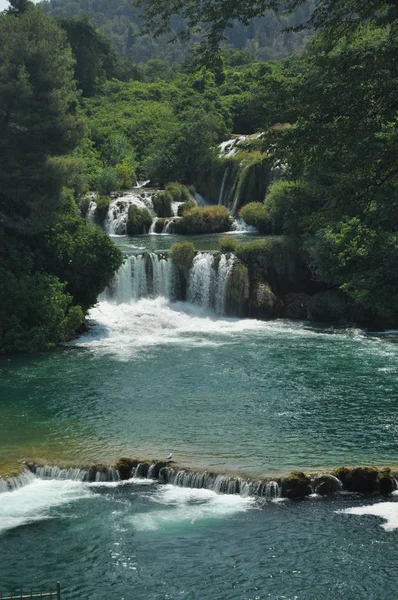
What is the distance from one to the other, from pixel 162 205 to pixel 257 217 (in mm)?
6876

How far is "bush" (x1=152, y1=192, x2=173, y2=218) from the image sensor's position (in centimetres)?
5038

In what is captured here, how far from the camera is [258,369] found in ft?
96.4

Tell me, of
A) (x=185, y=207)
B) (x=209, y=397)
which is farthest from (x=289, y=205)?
(x=209, y=397)

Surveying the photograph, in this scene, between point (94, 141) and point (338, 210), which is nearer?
point (338, 210)

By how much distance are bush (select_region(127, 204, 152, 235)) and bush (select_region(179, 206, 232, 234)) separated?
2008mm

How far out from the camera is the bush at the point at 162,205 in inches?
1983

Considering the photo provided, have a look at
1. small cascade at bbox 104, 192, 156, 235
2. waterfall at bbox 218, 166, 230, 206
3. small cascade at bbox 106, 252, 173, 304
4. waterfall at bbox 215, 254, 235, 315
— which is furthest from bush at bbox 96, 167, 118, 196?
waterfall at bbox 215, 254, 235, 315

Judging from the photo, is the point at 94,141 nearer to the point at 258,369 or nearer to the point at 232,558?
the point at 258,369

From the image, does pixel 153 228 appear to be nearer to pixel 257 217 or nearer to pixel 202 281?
pixel 257 217

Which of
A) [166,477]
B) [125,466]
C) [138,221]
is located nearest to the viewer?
[166,477]

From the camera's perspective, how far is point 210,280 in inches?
1527

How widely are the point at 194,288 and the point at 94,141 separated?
28.9 metres

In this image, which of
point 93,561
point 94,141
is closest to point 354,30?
point 93,561

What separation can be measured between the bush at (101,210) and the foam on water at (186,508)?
98.7 feet
